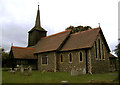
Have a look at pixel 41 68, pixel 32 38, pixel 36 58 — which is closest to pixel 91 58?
pixel 41 68

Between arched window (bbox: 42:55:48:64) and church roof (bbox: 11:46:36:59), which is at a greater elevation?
church roof (bbox: 11:46:36:59)

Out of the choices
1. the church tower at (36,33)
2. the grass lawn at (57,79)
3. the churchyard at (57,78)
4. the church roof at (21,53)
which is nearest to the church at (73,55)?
the church roof at (21,53)

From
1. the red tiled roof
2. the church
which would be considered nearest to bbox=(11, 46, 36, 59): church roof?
the church

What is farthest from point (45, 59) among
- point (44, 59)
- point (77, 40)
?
point (77, 40)

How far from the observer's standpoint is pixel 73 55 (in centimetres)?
2419

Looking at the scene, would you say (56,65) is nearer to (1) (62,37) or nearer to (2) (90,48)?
(1) (62,37)

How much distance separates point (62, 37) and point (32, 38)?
39.3 ft

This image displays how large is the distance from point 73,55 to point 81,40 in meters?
3.20

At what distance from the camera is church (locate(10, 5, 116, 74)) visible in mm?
22297

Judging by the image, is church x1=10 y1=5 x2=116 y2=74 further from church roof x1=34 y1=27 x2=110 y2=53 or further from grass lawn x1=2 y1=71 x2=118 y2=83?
grass lawn x1=2 y1=71 x2=118 y2=83

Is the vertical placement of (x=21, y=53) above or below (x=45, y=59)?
above

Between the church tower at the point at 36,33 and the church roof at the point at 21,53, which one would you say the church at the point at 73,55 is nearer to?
the church roof at the point at 21,53

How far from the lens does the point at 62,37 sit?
29188mm

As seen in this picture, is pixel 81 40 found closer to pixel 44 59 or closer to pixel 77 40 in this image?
pixel 77 40
